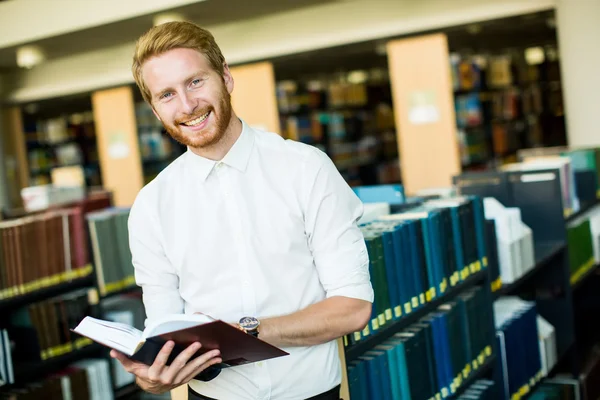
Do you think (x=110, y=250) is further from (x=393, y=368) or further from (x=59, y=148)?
(x=59, y=148)

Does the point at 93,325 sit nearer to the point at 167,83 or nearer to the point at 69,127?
the point at 167,83

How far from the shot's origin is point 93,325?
1538 mm

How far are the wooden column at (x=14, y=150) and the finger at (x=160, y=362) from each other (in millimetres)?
10758

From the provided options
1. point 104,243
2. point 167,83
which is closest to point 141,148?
point 104,243

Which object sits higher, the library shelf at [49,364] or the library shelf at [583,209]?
the library shelf at [583,209]

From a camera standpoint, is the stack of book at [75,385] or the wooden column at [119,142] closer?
the stack of book at [75,385]

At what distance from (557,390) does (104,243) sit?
2.67m

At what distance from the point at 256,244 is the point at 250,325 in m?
0.21

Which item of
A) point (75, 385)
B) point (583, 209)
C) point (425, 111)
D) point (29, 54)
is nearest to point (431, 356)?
point (75, 385)

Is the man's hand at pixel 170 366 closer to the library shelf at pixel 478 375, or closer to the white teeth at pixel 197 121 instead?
the white teeth at pixel 197 121

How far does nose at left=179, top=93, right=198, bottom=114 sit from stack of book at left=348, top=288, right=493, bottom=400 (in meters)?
0.94

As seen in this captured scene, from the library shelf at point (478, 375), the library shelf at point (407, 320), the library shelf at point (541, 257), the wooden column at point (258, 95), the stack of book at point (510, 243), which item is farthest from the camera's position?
the wooden column at point (258, 95)

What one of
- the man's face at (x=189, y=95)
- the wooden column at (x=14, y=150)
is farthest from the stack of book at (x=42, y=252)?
the wooden column at (x=14, y=150)

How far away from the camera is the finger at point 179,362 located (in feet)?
4.89
